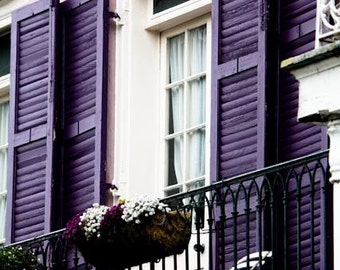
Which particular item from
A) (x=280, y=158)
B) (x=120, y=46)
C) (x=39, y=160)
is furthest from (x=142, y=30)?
(x=280, y=158)

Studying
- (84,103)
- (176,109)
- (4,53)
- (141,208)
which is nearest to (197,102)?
(176,109)

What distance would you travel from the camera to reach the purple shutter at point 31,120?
1741 centimetres

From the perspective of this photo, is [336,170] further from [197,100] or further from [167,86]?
[167,86]

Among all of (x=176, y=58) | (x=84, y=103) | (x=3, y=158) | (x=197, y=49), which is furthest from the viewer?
(x=3, y=158)

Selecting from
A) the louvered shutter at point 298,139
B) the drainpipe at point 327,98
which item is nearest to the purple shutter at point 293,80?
the louvered shutter at point 298,139

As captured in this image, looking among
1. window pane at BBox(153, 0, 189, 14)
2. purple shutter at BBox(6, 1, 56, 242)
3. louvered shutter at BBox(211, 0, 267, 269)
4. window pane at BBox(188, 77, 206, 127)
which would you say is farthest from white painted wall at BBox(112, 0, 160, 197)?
louvered shutter at BBox(211, 0, 267, 269)

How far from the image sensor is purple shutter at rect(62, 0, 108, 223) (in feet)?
55.3

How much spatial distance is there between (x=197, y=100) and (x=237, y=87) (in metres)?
1.07

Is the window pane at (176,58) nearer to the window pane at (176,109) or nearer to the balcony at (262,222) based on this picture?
the window pane at (176,109)

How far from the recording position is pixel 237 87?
51.2 feet

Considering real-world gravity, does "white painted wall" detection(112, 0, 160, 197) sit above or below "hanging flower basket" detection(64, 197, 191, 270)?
above

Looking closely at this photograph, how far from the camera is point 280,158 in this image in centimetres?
1505

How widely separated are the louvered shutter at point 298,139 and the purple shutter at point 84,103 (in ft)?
6.76

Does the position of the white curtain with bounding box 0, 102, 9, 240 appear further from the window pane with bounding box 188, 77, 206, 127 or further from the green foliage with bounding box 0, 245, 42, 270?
the window pane with bounding box 188, 77, 206, 127
